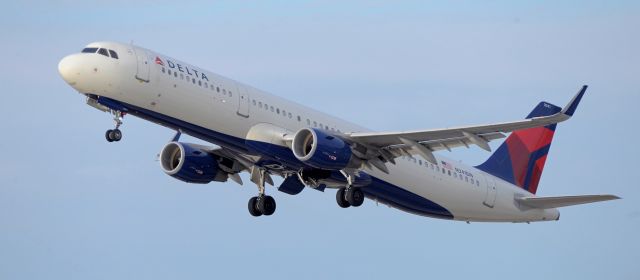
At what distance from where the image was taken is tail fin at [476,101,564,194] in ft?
201

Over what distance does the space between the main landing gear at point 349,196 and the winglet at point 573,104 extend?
32.2 feet

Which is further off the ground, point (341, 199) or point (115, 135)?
point (115, 135)

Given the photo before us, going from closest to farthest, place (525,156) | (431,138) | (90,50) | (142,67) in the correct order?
(142,67) < (90,50) < (431,138) < (525,156)

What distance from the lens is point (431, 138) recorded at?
50406mm

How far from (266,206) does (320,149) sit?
22.7 feet

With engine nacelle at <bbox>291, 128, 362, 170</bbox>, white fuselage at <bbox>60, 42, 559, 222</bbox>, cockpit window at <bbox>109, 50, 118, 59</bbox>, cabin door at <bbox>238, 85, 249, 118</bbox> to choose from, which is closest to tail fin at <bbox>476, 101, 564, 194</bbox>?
white fuselage at <bbox>60, 42, 559, 222</bbox>

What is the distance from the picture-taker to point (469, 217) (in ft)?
191

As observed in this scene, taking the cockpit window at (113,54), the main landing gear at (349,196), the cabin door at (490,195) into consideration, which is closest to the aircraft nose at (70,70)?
the cockpit window at (113,54)

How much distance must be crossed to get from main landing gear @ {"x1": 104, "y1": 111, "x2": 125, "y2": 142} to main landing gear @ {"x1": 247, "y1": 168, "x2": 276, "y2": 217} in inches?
308

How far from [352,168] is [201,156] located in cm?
722

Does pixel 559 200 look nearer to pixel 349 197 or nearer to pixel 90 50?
pixel 349 197

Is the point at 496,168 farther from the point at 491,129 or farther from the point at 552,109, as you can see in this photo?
the point at 491,129

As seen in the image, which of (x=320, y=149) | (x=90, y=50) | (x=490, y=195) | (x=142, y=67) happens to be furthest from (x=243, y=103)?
(x=490, y=195)

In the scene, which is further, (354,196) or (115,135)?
(354,196)
